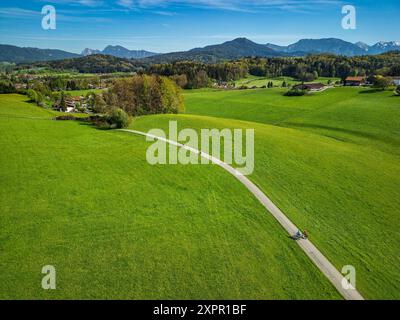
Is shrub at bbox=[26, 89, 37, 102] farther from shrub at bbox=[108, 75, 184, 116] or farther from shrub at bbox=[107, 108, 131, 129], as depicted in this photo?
shrub at bbox=[107, 108, 131, 129]

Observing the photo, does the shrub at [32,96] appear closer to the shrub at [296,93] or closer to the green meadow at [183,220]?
the green meadow at [183,220]

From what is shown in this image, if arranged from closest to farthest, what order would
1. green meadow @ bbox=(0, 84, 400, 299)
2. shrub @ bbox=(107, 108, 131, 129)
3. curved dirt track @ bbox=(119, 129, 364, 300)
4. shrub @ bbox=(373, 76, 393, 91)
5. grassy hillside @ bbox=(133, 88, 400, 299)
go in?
1. green meadow @ bbox=(0, 84, 400, 299)
2. curved dirt track @ bbox=(119, 129, 364, 300)
3. grassy hillside @ bbox=(133, 88, 400, 299)
4. shrub @ bbox=(107, 108, 131, 129)
5. shrub @ bbox=(373, 76, 393, 91)

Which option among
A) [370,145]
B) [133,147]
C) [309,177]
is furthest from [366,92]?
[133,147]

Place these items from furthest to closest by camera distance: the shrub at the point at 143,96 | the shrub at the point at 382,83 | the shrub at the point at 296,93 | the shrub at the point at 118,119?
1. the shrub at the point at 296,93
2. the shrub at the point at 382,83
3. the shrub at the point at 143,96
4. the shrub at the point at 118,119

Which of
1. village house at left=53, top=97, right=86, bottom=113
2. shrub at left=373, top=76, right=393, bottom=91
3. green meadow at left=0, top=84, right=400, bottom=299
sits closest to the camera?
green meadow at left=0, top=84, right=400, bottom=299

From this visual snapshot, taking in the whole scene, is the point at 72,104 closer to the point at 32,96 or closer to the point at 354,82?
the point at 32,96

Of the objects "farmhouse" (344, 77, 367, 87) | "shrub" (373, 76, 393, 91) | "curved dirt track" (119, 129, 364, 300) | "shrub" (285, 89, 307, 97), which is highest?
"farmhouse" (344, 77, 367, 87)

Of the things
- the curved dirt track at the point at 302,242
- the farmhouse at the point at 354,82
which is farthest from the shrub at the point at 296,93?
the curved dirt track at the point at 302,242

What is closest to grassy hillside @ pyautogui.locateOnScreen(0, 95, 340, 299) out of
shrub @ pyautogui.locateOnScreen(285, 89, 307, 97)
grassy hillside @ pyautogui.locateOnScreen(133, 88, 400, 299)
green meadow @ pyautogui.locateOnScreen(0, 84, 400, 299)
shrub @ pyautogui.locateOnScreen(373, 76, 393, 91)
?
green meadow @ pyautogui.locateOnScreen(0, 84, 400, 299)
